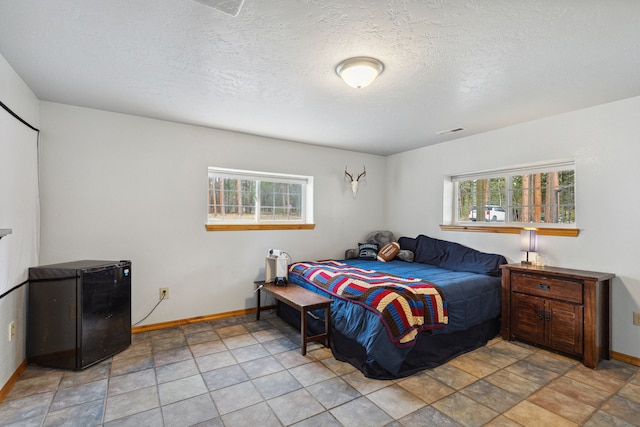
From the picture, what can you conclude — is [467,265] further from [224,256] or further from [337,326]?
[224,256]

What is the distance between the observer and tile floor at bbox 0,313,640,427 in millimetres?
1868

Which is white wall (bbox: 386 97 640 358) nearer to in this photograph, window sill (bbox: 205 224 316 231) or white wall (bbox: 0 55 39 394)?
window sill (bbox: 205 224 316 231)

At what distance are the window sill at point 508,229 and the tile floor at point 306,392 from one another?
1.15 m

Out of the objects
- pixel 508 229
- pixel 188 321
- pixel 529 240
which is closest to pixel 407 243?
pixel 508 229

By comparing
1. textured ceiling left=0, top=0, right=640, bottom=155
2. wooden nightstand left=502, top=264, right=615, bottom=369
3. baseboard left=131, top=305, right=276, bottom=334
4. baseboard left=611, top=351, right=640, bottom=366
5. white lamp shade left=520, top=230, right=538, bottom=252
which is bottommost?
baseboard left=611, top=351, right=640, bottom=366

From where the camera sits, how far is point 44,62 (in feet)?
6.98

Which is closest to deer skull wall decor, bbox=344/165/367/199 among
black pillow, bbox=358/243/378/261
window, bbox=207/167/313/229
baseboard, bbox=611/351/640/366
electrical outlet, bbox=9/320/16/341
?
window, bbox=207/167/313/229

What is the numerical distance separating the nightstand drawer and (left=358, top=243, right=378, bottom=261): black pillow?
1.77 meters

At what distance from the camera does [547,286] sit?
2.83m

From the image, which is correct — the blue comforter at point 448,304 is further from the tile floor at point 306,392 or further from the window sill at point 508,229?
the window sill at point 508,229

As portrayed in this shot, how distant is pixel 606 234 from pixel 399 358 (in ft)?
7.27

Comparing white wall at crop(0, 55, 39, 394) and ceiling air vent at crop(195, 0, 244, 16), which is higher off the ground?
ceiling air vent at crop(195, 0, 244, 16)

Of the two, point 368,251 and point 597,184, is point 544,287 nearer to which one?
point 597,184

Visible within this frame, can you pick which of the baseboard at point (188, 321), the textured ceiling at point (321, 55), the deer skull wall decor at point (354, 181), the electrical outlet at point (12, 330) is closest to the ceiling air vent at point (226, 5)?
the textured ceiling at point (321, 55)
